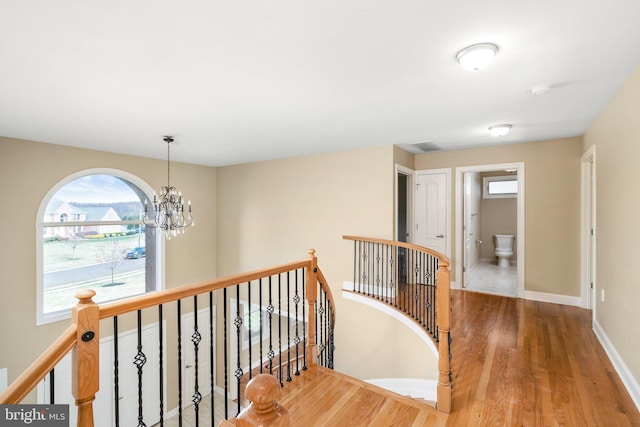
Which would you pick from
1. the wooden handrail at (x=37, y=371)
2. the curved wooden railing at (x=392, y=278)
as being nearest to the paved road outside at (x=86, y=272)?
the curved wooden railing at (x=392, y=278)

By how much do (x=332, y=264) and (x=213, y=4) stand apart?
164 inches

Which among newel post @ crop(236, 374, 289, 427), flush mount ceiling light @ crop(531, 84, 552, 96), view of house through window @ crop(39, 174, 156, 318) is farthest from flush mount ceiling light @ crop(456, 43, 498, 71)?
view of house through window @ crop(39, 174, 156, 318)

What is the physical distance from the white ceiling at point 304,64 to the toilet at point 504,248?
420 cm

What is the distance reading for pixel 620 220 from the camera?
96.0 inches

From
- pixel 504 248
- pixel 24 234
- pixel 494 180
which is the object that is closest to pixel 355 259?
pixel 504 248

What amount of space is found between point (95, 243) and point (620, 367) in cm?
677

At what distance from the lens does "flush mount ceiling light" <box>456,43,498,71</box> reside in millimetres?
1813

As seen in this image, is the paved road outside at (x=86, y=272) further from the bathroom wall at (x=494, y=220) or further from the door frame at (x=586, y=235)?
the bathroom wall at (x=494, y=220)

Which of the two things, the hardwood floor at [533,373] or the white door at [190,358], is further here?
the white door at [190,358]

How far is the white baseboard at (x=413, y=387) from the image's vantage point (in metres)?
3.22

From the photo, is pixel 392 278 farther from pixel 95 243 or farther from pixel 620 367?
pixel 95 243

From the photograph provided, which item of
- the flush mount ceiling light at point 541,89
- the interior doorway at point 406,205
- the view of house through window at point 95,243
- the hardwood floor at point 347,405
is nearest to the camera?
the hardwood floor at point 347,405

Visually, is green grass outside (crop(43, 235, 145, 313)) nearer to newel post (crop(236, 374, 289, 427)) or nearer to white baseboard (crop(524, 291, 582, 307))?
newel post (crop(236, 374, 289, 427))

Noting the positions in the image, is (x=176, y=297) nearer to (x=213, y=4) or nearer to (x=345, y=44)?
(x=213, y=4)
